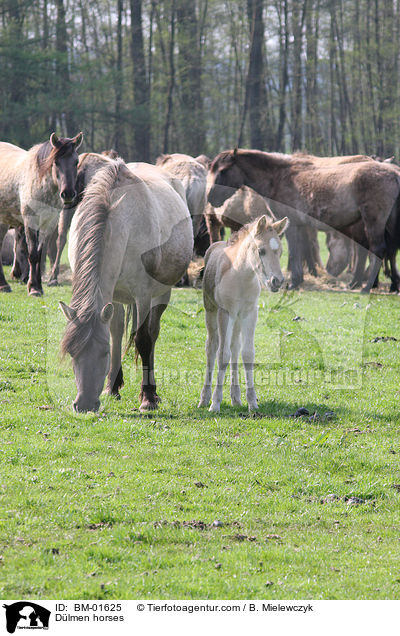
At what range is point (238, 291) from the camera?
6.69m

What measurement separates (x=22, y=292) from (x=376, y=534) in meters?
9.39

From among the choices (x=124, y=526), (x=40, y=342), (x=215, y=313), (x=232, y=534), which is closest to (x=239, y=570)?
(x=232, y=534)

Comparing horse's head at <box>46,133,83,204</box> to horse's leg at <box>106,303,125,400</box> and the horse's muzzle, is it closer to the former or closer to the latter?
horse's leg at <box>106,303,125,400</box>

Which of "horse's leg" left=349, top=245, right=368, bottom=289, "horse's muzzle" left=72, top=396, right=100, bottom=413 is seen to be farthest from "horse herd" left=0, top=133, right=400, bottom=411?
"horse's leg" left=349, top=245, right=368, bottom=289

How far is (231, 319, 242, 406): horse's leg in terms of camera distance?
7.08 meters

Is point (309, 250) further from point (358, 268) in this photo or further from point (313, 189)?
point (313, 189)

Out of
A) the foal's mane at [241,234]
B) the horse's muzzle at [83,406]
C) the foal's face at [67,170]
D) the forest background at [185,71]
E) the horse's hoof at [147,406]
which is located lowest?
the horse's hoof at [147,406]

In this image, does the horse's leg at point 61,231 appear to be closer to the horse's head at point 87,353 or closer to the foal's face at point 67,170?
the foal's face at point 67,170

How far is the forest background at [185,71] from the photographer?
25.8m

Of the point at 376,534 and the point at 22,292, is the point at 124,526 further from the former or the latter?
the point at 22,292

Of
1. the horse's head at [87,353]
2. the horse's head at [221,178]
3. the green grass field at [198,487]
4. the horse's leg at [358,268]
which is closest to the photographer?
the green grass field at [198,487]

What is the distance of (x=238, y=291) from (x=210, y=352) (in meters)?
0.83

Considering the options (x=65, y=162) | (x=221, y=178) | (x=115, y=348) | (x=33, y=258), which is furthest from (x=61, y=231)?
(x=115, y=348)
